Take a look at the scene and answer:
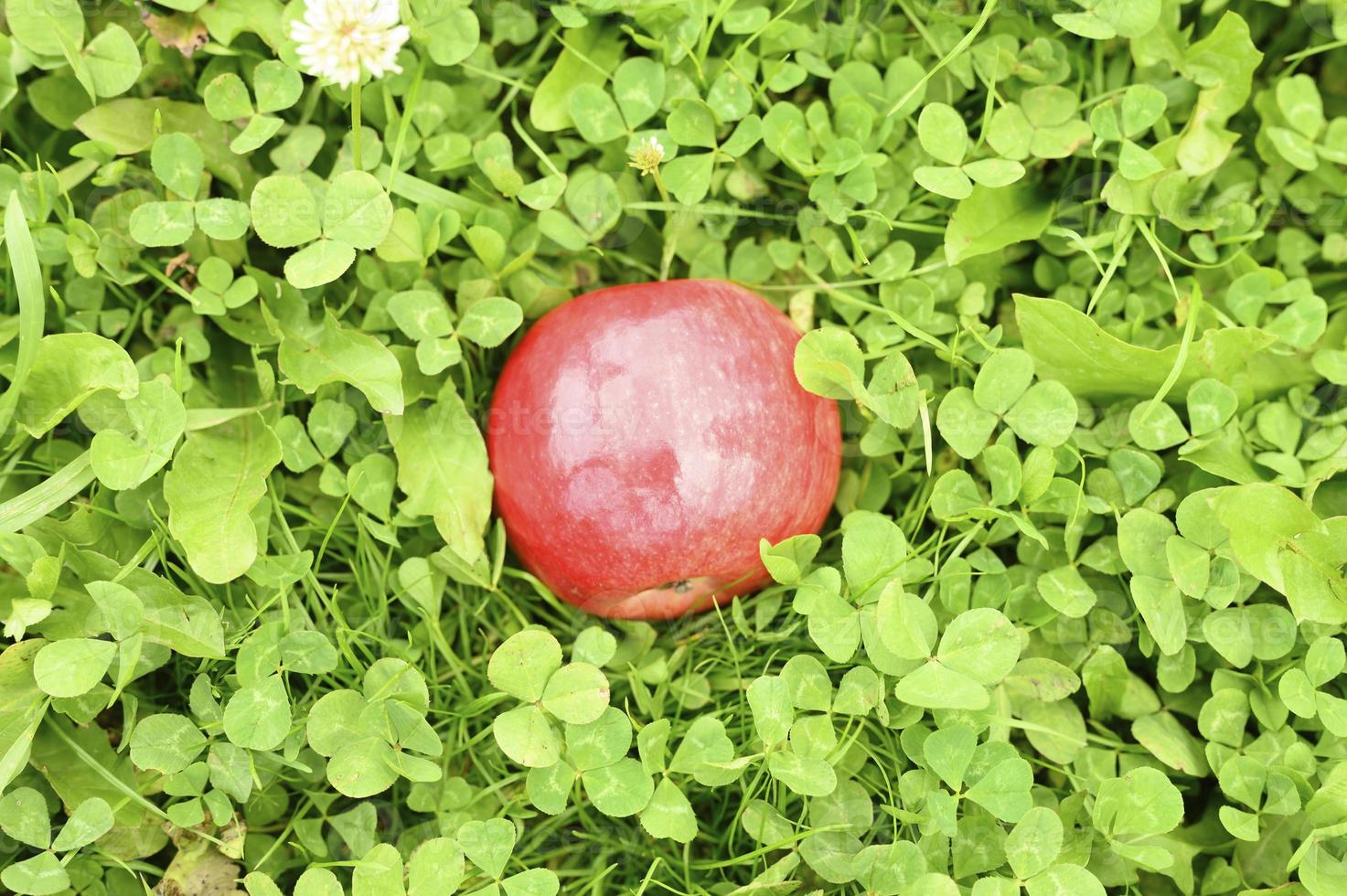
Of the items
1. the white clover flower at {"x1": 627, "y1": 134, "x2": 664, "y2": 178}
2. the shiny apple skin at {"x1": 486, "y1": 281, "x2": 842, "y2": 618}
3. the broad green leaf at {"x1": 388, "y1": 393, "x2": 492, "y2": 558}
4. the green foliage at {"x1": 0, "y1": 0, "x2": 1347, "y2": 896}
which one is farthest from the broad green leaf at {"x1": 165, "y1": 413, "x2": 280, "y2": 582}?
the white clover flower at {"x1": 627, "y1": 134, "x2": 664, "y2": 178}

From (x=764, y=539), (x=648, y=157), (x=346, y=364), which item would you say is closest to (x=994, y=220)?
(x=648, y=157)

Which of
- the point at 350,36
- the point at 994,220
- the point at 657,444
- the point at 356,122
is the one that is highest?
the point at 350,36

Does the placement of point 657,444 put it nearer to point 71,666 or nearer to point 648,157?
point 648,157

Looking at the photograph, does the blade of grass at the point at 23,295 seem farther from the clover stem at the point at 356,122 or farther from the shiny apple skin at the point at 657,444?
the shiny apple skin at the point at 657,444

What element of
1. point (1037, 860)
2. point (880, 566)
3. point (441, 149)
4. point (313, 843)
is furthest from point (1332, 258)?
point (313, 843)

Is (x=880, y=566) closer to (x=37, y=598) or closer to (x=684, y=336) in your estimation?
(x=684, y=336)
